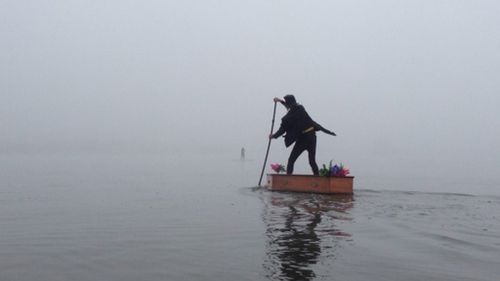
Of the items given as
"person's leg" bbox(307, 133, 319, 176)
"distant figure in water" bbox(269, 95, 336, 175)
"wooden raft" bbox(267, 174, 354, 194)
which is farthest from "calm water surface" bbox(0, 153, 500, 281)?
"distant figure in water" bbox(269, 95, 336, 175)

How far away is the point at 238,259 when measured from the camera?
21.0 ft

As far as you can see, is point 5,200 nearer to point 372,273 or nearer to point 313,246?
point 313,246

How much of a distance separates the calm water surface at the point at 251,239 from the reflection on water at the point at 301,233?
0.02 meters

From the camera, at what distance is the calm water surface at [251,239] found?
5.79m

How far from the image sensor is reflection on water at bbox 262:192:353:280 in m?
5.90

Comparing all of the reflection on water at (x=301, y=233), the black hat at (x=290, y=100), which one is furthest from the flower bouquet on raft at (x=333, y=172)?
the black hat at (x=290, y=100)

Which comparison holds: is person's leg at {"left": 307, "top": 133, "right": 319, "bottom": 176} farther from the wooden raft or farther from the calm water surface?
the calm water surface

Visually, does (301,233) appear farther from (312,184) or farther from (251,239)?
(312,184)

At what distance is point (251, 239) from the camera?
7.71 meters

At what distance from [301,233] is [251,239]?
2.47 ft

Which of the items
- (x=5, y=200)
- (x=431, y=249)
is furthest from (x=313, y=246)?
(x=5, y=200)

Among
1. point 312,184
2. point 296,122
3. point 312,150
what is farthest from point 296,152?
point 312,184

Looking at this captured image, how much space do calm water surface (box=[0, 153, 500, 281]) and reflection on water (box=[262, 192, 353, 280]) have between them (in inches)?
0.7

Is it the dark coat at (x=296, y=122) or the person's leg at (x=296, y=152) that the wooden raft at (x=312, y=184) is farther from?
the dark coat at (x=296, y=122)
